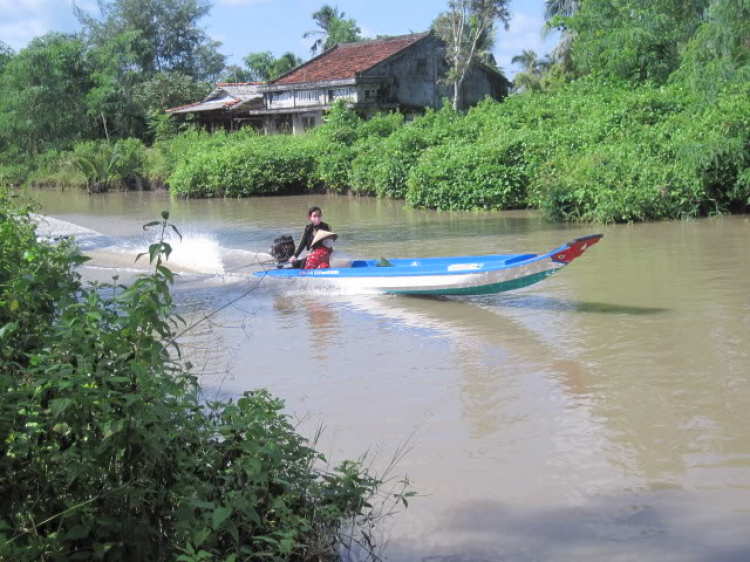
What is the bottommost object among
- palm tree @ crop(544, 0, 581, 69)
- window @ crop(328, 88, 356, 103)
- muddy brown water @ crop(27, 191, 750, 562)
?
muddy brown water @ crop(27, 191, 750, 562)

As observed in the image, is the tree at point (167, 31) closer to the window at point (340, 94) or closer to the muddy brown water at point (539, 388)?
the window at point (340, 94)

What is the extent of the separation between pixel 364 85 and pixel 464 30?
6.85 m

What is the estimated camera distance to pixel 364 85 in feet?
122

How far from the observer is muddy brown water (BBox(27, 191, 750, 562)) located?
5012mm

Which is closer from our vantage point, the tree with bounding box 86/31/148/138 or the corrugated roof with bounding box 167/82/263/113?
the corrugated roof with bounding box 167/82/263/113

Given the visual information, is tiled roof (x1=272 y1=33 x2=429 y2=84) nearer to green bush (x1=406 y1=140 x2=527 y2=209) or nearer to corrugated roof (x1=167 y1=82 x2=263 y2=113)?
corrugated roof (x1=167 y1=82 x2=263 y2=113)

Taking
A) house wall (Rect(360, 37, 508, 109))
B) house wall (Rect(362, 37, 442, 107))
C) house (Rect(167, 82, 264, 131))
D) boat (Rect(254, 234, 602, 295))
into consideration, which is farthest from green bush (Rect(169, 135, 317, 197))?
boat (Rect(254, 234, 602, 295))

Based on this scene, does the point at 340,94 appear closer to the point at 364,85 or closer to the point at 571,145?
the point at 364,85

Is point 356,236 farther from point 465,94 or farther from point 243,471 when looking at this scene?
point 465,94

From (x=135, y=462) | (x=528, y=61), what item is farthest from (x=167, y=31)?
(x=135, y=462)

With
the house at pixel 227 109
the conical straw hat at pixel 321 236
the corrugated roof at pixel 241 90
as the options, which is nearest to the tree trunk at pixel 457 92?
the house at pixel 227 109

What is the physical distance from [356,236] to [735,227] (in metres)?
7.64

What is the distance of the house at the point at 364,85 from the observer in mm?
37500

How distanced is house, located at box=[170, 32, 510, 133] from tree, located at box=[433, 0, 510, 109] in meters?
0.87
